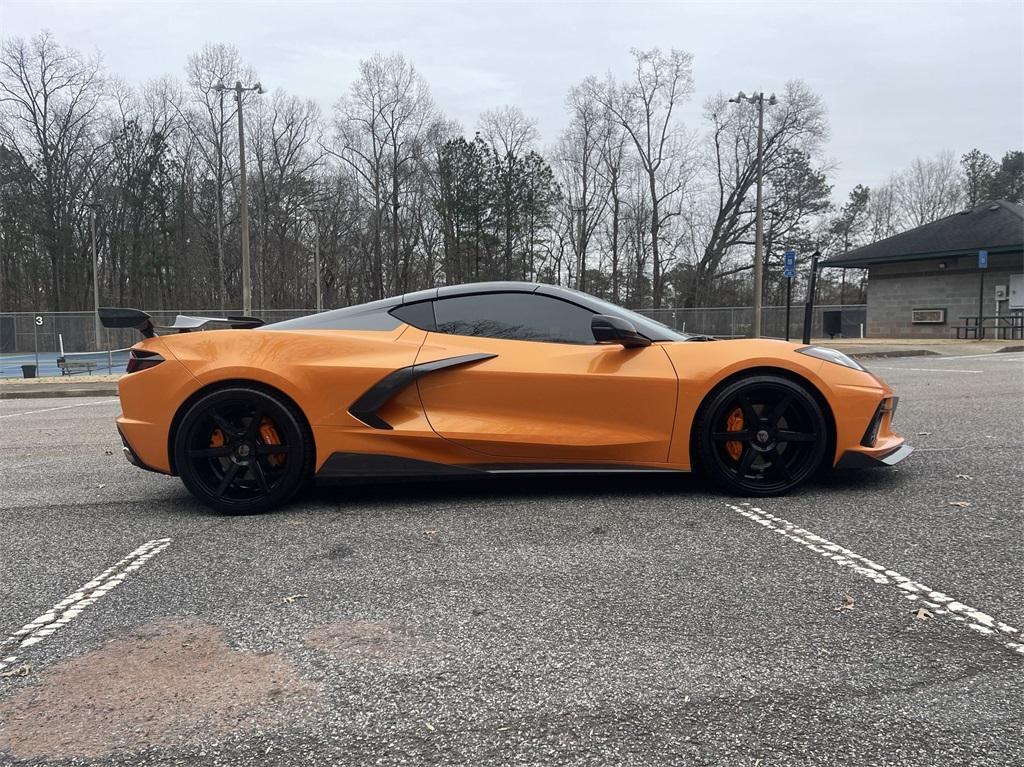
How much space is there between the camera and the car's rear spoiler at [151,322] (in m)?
4.04

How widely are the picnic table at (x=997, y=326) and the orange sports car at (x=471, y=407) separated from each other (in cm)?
2608

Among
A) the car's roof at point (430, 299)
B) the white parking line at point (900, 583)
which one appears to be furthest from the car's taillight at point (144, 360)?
the white parking line at point (900, 583)

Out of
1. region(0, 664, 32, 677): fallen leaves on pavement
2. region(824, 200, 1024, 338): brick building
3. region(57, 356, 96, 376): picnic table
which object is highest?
region(824, 200, 1024, 338): brick building

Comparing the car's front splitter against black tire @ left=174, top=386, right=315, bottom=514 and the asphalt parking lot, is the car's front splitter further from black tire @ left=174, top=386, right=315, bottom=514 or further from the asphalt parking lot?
black tire @ left=174, top=386, right=315, bottom=514

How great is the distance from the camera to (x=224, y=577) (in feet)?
9.89

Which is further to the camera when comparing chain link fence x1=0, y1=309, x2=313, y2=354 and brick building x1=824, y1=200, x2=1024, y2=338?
brick building x1=824, y1=200, x2=1024, y2=338

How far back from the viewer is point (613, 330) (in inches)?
154

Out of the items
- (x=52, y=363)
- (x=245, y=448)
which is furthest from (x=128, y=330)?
(x=245, y=448)

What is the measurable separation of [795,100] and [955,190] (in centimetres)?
2228

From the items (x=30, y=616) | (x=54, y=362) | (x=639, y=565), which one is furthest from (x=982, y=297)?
(x=54, y=362)

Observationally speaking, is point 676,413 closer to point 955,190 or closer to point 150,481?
point 150,481

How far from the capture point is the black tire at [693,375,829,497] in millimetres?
4016

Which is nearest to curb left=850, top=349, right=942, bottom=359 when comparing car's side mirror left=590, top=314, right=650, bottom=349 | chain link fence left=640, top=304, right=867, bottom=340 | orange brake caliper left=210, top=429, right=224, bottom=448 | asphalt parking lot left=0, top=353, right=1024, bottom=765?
chain link fence left=640, top=304, right=867, bottom=340

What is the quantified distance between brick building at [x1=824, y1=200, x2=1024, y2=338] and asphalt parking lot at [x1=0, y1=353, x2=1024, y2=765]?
27869 mm
